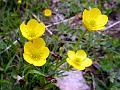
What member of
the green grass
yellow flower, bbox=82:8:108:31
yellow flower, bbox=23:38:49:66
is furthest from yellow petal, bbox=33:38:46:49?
yellow flower, bbox=82:8:108:31

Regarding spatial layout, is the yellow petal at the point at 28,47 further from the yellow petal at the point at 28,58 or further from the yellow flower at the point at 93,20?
the yellow flower at the point at 93,20

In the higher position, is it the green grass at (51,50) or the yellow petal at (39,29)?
the yellow petal at (39,29)

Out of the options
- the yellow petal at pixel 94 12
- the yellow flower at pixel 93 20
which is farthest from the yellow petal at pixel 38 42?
the yellow petal at pixel 94 12

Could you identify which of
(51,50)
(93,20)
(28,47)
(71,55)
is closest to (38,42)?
(28,47)

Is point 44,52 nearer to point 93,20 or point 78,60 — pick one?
point 78,60

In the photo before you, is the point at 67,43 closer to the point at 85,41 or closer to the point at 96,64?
the point at 85,41

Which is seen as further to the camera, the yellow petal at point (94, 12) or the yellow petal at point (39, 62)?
the yellow petal at point (94, 12)

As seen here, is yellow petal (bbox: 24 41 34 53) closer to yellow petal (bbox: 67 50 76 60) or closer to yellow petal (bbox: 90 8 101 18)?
yellow petal (bbox: 67 50 76 60)
